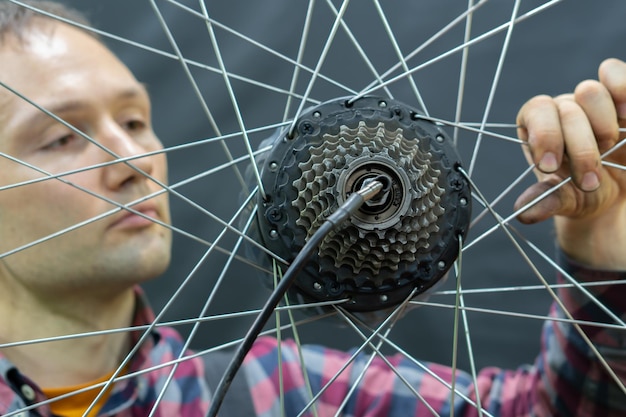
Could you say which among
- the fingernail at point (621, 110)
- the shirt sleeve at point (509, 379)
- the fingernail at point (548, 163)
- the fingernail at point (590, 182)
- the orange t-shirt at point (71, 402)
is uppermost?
the fingernail at point (548, 163)

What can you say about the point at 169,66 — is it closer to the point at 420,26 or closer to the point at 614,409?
the point at 420,26

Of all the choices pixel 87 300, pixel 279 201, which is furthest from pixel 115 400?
pixel 279 201

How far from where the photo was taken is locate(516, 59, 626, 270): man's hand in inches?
21.0

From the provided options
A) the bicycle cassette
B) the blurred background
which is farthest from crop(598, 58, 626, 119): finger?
the blurred background

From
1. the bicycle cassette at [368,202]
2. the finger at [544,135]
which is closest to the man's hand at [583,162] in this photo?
the finger at [544,135]

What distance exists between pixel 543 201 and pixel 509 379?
27 cm

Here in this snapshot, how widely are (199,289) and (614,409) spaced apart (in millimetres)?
534

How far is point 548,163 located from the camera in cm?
52

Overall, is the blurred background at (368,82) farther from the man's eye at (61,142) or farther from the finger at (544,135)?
the finger at (544,135)

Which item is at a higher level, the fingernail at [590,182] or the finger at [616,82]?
the finger at [616,82]

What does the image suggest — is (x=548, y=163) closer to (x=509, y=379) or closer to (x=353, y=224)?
(x=353, y=224)

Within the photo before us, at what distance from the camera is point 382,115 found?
17.8 inches

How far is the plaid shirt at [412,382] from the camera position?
664 mm

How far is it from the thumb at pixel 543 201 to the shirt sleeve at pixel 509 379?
0.05 m
